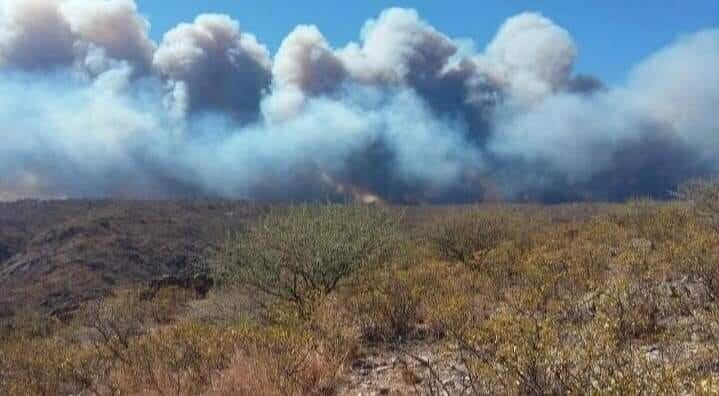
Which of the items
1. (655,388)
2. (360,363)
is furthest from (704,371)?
(360,363)

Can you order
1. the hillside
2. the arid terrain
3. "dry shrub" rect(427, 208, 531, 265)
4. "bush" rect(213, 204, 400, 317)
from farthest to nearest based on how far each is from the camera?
the hillside, "dry shrub" rect(427, 208, 531, 265), "bush" rect(213, 204, 400, 317), the arid terrain

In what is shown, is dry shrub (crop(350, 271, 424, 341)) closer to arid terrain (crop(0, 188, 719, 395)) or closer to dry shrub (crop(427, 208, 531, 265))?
arid terrain (crop(0, 188, 719, 395))

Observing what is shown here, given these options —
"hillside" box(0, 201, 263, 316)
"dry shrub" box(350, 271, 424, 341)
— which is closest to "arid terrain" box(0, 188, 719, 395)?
"dry shrub" box(350, 271, 424, 341)

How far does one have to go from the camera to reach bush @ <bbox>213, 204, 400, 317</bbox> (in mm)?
17375

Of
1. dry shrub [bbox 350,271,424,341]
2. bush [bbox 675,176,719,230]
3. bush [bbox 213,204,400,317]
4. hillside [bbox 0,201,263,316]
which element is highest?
bush [bbox 675,176,719,230]

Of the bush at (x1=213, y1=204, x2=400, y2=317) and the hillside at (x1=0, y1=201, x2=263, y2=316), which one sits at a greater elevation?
the bush at (x1=213, y1=204, x2=400, y2=317)

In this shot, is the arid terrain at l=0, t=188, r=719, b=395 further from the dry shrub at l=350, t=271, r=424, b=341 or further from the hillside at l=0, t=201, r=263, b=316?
the hillside at l=0, t=201, r=263, b=316

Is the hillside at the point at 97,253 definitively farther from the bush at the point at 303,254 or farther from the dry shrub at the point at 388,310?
the dry shrub at the point at 388,310

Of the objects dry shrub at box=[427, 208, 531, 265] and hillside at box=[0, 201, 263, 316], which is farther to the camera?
hillside at box=[0, 201, 263, 316]

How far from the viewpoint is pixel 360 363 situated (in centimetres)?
1061

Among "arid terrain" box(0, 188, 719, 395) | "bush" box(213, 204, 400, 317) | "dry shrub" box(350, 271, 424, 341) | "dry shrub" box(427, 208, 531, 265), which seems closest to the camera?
"arid terrain" box(0, 188, 719, 395)

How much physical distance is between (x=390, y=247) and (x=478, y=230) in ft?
18.2

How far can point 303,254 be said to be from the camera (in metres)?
17.3

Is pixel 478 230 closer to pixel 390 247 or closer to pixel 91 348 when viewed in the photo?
pixel 390 247
